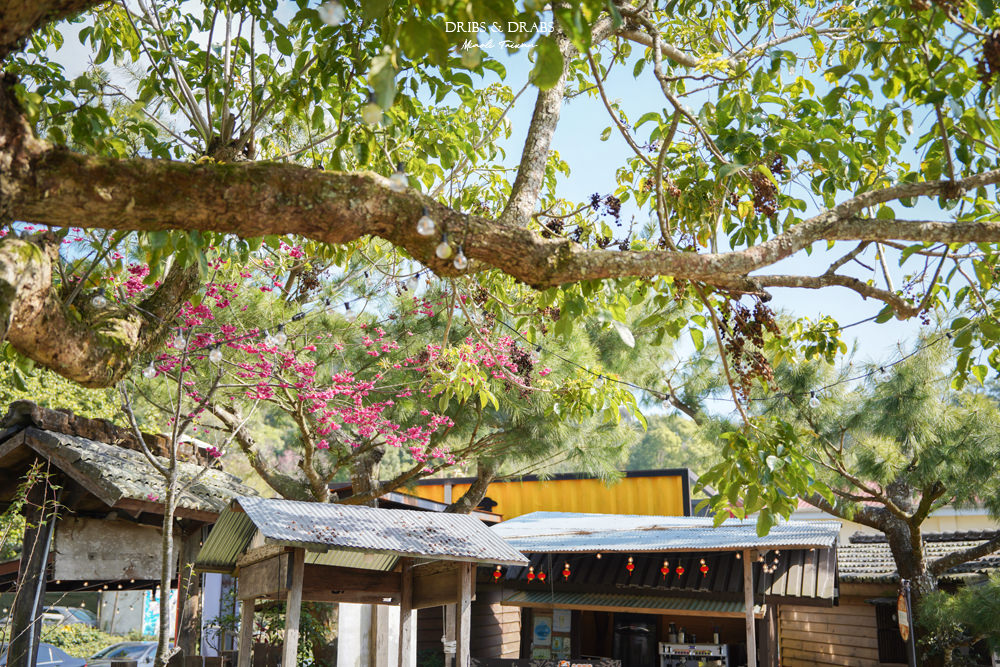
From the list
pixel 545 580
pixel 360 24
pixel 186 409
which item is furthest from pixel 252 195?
pixel 545 580

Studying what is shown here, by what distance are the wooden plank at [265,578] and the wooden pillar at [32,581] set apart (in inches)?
56.1

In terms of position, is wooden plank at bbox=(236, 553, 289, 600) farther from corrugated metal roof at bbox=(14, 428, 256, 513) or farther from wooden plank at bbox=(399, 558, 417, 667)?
wooden plank at bbox=(399, 558, 417, 667)

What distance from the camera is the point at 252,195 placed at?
224cm

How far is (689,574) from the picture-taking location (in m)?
9.41

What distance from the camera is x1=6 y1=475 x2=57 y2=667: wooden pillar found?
5527 mm

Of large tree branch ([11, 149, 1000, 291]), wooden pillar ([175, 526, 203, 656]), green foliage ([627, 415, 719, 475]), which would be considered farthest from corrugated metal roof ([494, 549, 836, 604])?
green foliage ([627, 415, 719, 475])

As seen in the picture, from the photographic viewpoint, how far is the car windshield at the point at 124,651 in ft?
46.9

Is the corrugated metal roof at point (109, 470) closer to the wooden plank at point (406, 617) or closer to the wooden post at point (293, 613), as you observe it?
the wooden post at point (293, 613)

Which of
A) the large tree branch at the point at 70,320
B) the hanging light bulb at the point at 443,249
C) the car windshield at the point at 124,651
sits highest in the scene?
the hanging light bulb at the point at 443,249

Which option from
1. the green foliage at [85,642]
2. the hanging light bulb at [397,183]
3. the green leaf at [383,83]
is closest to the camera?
the green leaf at [383,83]

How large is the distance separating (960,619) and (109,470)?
9.26m

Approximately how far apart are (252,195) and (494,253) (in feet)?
2.61

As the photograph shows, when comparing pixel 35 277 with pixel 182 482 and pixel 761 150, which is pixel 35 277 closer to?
pixel 761 150

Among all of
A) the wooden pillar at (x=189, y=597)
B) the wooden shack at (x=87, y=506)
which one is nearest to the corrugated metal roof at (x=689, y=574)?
the wooden pillar at (x=189, y=597)
